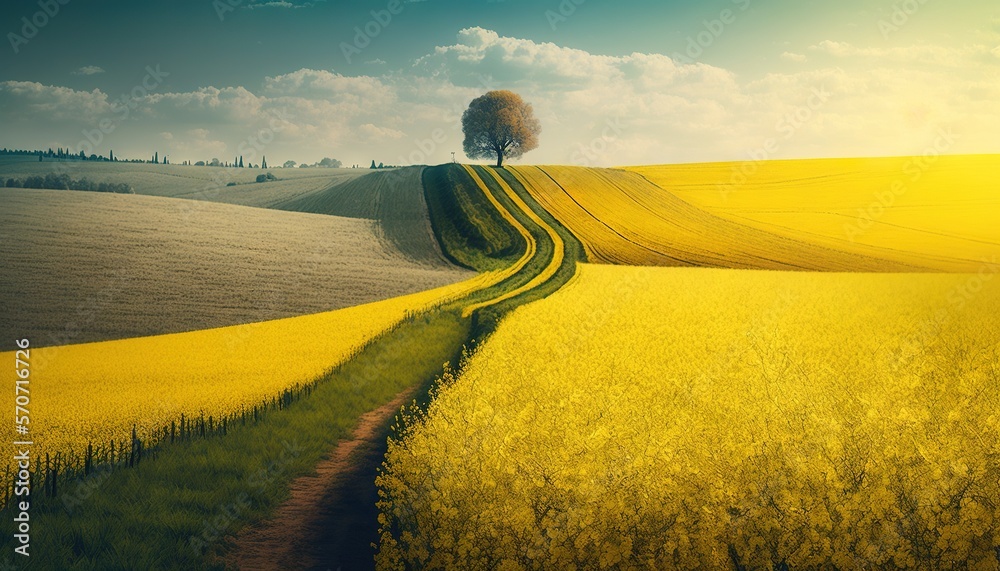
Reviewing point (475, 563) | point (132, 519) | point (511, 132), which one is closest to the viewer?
point (475, 563)

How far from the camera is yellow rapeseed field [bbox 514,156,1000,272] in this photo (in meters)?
45.8

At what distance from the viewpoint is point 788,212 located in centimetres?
6134

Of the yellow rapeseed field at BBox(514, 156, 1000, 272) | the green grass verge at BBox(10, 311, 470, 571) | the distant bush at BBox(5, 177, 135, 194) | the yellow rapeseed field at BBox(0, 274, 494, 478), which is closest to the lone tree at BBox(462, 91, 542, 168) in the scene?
the yellow rapeseed field at BBox(514, 156, 1000, 272)

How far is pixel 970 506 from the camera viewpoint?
7.46m

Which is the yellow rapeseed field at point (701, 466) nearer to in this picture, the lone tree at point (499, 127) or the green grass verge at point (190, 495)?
the green grass verge at point (190, 495)

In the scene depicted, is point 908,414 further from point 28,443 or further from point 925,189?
point 925,189

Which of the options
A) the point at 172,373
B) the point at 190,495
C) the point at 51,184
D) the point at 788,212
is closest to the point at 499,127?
the point at 788,212

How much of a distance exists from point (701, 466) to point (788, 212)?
58681 mm

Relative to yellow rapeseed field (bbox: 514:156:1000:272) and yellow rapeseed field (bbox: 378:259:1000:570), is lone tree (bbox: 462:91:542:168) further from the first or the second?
yellow rapeseed field (bbox: 378:259:1000:570)

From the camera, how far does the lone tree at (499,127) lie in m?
80.5

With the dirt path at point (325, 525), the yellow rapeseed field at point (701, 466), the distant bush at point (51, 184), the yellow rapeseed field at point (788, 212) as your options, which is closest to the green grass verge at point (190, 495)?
the dirt path at point (325, 525)

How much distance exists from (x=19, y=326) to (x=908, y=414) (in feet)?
90.9

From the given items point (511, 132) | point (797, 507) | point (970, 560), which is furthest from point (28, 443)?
point (511, 132)

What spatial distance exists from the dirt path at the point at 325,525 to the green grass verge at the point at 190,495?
0.27 metres
